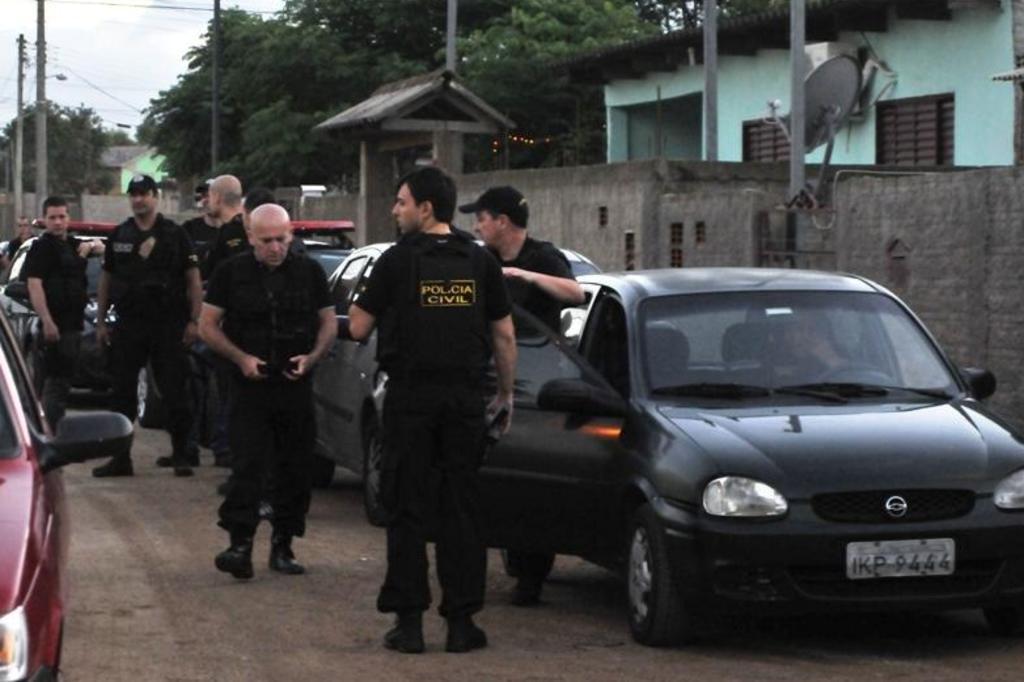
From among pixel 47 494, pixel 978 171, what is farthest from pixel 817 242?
pixel 47 494

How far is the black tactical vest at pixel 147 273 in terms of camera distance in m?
14.9

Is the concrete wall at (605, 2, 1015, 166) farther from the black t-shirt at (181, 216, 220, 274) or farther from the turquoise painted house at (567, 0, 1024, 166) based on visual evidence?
the black t-shirt at (181, 216, 220, 274)

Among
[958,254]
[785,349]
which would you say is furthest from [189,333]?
[785,349]

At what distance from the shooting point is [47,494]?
21.1 feet

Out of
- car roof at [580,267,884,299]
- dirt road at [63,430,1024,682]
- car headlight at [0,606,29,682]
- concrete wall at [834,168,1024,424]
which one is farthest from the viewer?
concrete wall at [834,168,1024,424]

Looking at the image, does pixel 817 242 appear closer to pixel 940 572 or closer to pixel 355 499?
pixel 355 499

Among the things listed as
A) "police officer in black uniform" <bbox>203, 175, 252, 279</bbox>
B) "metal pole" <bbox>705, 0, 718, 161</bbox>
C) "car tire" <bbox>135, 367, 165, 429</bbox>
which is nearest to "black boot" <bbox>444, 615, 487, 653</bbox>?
"police officer in black uniform" <bbox>203, 175, 252, 279</bbox>

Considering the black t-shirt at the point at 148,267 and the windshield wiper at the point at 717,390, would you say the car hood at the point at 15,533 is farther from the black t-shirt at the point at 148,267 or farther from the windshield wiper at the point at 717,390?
the black t-shirt at the point at 148,267

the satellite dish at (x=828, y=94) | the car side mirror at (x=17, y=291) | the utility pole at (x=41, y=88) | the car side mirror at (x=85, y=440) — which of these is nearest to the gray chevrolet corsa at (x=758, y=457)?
the car side mirror at (x=85, y=440)

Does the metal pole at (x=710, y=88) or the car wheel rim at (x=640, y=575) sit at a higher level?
the metal pole at (x=710, y=88)

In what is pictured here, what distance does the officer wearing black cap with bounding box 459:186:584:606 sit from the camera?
33.8ft

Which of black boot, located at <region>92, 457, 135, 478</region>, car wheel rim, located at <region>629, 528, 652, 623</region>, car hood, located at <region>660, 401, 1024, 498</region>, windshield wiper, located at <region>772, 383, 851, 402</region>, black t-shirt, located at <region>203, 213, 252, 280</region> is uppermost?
black t-shirt, located at <region>203, 213, 252, 280</region>

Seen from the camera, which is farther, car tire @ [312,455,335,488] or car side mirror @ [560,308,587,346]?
car tire @ [312,455,335,488]

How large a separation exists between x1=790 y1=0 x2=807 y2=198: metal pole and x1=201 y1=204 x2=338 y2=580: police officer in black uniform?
11852mm
